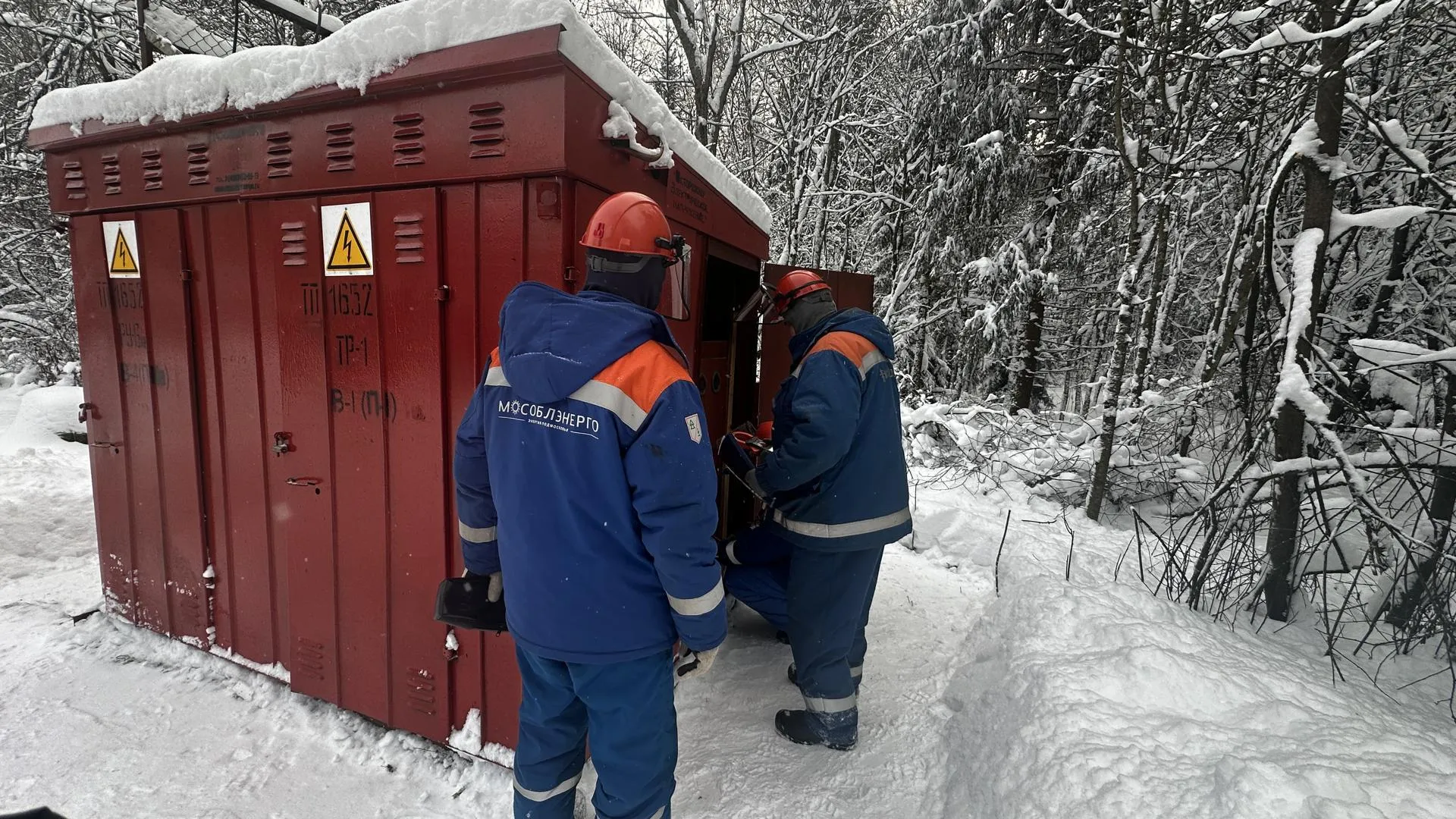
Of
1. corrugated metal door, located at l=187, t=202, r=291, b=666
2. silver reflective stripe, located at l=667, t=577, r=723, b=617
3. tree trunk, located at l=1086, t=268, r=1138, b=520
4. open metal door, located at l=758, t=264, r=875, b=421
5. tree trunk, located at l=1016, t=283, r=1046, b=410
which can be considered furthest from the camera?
tree trunk, located at l=1016, t=283, r=1046, b=410

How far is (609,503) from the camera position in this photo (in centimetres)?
163

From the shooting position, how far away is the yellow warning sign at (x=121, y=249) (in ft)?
10.2

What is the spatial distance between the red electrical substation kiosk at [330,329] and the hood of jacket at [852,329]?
64cm

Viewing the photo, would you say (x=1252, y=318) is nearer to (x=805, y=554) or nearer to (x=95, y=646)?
(x=805, y=554)

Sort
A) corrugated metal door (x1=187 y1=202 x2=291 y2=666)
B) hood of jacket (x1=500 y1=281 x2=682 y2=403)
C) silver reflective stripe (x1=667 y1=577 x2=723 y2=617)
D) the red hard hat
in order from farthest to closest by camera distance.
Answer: the red hard hat < corrugated metal door (x1=187 y1=202 x2=291 y2=666) < silver reflective stripe (x1=667 y1=577 x2=723 y2=617) < hood of jacket (x1=500 y1=281 x2=682 y2=403)

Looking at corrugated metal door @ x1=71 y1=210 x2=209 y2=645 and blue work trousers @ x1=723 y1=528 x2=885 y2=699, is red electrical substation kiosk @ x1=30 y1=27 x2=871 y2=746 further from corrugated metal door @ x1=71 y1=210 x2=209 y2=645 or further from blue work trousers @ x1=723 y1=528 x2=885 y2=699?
blue work trousers @ x1=723 y1=528 x2=885 y2=699

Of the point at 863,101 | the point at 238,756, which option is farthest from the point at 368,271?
the point at 863,101

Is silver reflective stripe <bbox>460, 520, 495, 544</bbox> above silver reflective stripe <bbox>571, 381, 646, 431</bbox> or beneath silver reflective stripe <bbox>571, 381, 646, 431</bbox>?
beneath

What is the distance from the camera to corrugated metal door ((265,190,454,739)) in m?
2.38

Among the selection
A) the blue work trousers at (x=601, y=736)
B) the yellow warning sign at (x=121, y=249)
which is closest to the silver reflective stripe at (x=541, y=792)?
the blue work trousers at (x=601, y=736)

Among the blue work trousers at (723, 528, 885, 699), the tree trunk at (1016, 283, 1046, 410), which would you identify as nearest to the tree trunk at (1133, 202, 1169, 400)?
the blue work trousers at (723, 528, 885, 699)

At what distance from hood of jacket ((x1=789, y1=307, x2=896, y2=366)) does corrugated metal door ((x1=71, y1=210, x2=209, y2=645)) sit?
308cm

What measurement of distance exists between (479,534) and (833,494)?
1.45 metres

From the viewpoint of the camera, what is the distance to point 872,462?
8.79 feet
